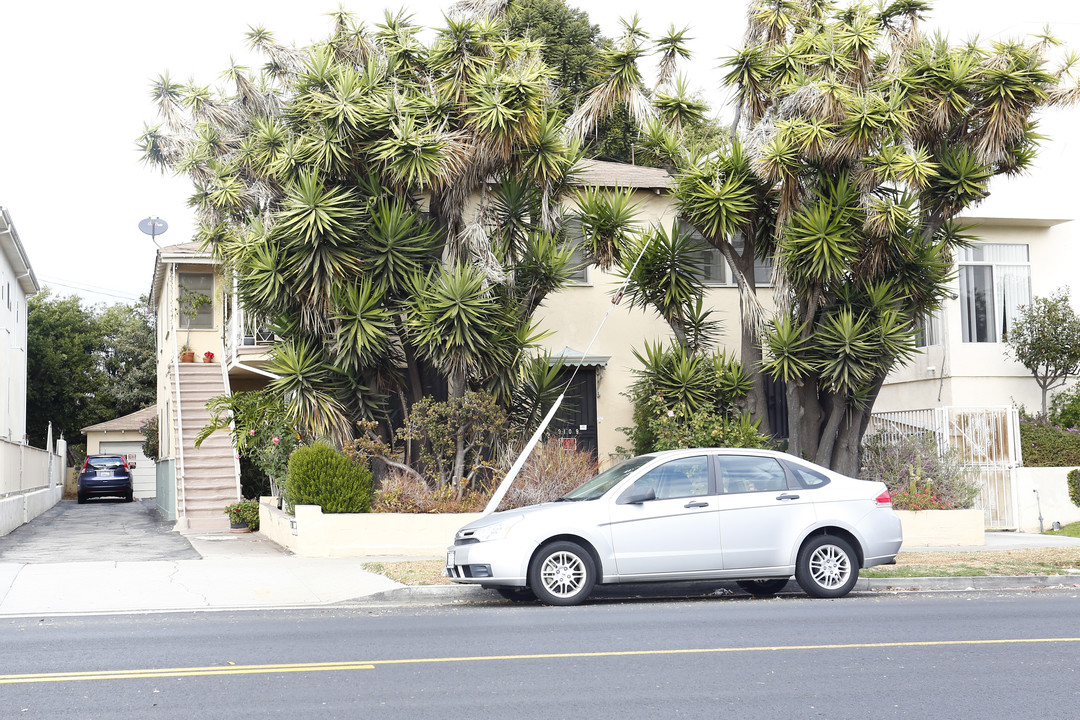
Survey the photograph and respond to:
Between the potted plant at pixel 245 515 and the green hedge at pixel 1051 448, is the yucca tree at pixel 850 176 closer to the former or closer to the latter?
the green hedge at pixel 1051 448

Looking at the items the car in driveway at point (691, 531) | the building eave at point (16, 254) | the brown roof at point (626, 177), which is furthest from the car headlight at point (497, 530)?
the building eave at point (16, 254)

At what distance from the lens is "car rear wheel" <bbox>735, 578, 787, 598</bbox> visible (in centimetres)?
1184

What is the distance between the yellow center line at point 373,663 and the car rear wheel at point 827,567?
2.64 meters

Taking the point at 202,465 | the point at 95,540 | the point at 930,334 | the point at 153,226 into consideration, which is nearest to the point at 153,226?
the point at 153,226

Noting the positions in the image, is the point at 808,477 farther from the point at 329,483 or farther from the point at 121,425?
the point at 121,425

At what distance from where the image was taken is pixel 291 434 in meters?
18.4

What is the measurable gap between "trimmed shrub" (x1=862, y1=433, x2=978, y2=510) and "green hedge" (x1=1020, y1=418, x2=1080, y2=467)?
1.42m

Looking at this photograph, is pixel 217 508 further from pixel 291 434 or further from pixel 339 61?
pixel 339 61

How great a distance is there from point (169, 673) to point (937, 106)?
13.2 meters

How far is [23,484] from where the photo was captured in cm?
2352

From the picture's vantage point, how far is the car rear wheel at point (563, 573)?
34.5 feet

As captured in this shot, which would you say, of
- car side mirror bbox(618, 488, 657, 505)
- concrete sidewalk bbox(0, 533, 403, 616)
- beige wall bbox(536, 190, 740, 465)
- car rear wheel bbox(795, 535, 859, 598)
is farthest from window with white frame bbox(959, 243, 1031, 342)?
concrete sidewalk bbox(0, 533, 403, 616)

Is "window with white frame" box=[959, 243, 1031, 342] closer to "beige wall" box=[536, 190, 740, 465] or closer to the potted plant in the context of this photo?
"beige wall" box=[536, 190, 740, 465]

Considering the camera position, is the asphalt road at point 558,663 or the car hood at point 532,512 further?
the car hood at point 532,512
